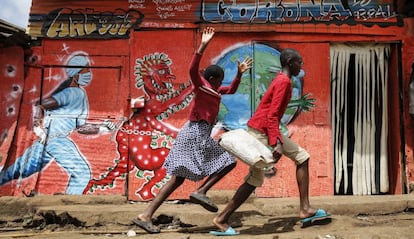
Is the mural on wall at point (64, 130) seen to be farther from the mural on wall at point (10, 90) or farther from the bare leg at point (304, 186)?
the bare leg at point (304, 186)

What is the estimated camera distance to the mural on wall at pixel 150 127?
6656 mm

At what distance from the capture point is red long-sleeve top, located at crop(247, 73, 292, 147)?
4.33m

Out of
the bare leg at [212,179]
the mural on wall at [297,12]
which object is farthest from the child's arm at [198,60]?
the mural on wall at [297,12]

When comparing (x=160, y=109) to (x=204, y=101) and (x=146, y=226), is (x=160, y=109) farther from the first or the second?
(x=146, y=226)

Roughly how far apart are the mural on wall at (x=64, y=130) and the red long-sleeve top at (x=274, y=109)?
114 inches

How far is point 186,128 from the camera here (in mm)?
4848

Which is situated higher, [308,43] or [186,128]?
[308,43]

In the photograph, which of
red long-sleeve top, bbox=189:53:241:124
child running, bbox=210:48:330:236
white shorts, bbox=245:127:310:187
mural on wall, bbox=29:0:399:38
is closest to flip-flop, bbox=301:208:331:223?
child running, bbox=210:48:330:236

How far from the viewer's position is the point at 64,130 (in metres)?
6.73

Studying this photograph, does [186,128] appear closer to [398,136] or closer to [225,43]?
[225,43]

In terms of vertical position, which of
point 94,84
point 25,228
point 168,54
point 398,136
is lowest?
point 25,228

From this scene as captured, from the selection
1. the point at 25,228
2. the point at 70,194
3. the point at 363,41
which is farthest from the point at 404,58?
the point at 25,228

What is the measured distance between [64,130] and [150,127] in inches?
47.5

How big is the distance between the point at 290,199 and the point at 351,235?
2.06 meters
